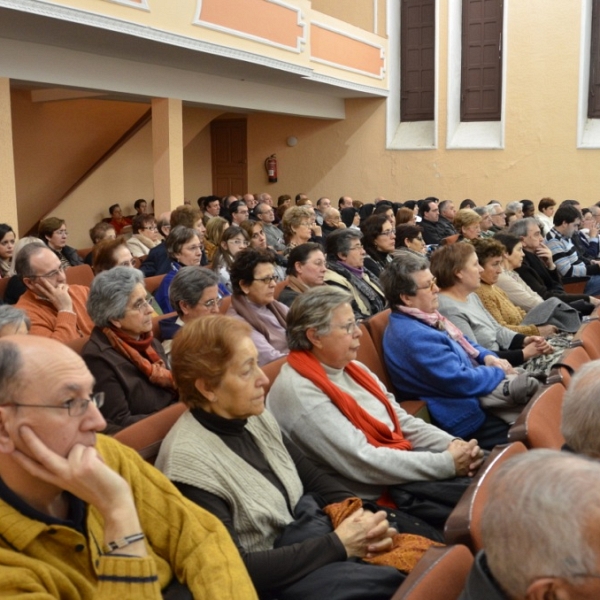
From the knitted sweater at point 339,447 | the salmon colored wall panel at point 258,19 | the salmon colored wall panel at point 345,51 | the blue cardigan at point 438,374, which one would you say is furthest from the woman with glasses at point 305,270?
the salmon colored wall panel at point 345,51

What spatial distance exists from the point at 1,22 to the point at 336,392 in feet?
15.9

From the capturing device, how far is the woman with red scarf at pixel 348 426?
234 centimetres

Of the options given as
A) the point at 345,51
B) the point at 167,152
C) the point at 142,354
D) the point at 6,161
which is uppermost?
the point at 345,51

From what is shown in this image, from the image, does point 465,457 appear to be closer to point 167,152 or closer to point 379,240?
point 379,240

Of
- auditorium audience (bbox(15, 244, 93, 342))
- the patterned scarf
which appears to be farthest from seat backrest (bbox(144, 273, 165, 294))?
the patterned scarf

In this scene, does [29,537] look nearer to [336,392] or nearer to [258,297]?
[336,392]

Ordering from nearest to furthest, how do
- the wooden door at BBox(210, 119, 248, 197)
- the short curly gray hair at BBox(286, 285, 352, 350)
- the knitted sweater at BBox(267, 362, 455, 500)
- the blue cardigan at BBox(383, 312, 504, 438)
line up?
1. the knitted sweater at BBox(267, 362, 455, 500)
2. the short curly gray hair at BBox(286, 285, 352, 350)
3. the blue cardigan at BBox(383, 312, 504, 438)
4. the wooden door at BBox(210, 119, 248, 197)

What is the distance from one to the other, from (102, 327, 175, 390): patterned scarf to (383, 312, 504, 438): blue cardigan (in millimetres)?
983

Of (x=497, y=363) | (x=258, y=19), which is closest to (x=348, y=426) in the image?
(x=497, y=363)

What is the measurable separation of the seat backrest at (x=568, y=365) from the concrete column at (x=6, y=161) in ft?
16.1

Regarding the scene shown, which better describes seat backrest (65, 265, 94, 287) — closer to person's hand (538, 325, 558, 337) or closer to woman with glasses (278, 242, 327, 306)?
woman with glasses (278, 242, 327, 306)

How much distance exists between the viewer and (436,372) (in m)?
3.04

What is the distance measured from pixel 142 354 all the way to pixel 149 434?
0.85 metres

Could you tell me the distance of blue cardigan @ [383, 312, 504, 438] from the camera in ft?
10.0
